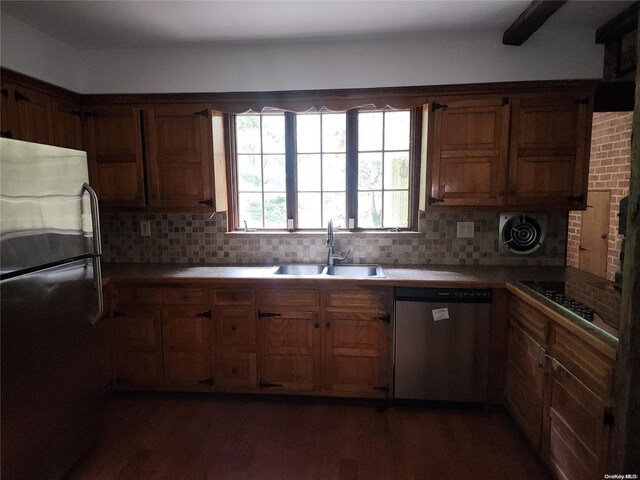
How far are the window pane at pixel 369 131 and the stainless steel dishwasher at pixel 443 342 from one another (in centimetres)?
119

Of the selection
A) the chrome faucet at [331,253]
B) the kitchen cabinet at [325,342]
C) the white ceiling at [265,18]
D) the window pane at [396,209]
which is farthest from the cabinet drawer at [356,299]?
the white ceiling at [265,18]

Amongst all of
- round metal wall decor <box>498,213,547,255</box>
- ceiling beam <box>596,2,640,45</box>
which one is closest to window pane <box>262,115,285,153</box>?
round metal wall decor <box>498,213,547,255</box>

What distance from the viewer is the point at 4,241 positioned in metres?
1.45

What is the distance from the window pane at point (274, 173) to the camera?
9.96ft

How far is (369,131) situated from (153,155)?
1.61 m

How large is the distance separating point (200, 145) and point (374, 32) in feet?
4.66

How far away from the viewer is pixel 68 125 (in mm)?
2621

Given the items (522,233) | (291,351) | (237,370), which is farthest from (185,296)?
(522,233)

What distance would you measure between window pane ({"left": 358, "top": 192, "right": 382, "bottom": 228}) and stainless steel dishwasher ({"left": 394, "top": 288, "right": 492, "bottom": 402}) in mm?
786

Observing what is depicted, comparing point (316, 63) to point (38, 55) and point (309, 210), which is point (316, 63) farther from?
point (38, 55)

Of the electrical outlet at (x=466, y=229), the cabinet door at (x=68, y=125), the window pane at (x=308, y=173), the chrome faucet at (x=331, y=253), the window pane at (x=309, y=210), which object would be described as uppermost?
the cabinet door at (x=68, y=125)

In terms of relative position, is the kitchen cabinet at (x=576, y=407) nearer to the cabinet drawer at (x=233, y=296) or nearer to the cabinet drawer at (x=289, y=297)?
the cabinet drawer at (x=289, y=297)

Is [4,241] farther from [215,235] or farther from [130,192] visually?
[215,235]

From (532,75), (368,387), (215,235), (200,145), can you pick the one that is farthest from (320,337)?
(532,75)
